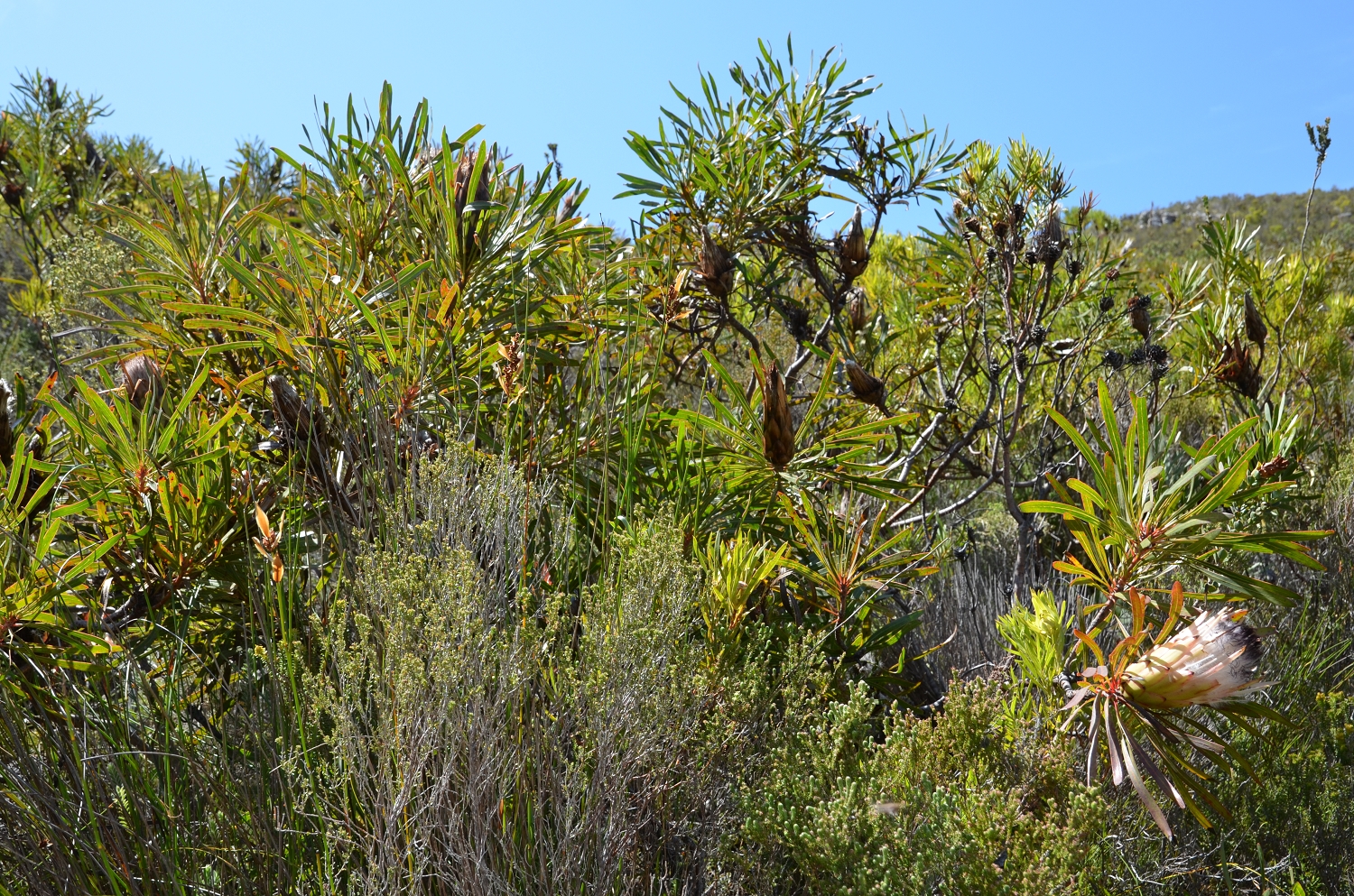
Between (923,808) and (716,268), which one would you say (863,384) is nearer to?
(716,268)

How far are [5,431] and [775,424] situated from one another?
4.63 feet

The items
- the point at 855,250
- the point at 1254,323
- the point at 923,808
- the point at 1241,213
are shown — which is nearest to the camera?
the point at 923,808

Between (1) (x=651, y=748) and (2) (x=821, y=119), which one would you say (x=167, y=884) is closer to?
(1) (x=651, y=748)

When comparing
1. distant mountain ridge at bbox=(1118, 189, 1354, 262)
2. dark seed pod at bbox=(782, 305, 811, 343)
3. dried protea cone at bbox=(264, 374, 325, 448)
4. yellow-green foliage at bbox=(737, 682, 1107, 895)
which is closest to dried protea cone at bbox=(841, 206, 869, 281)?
dark seed pod at bbox=(782, 305, 811, 343)

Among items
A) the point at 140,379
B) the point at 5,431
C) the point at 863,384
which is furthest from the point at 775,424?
the point at 5,431

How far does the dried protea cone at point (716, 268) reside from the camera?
1.99m

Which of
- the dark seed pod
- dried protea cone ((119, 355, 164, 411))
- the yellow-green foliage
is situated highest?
the dark seed pod

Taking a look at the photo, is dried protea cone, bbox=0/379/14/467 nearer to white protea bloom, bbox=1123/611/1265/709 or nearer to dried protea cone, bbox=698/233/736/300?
dried protea cone, bbox=698/233/736/300

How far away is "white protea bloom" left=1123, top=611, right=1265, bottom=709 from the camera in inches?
44.6

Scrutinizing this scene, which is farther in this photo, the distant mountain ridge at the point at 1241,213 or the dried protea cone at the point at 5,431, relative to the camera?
the distant mountain ridge at the point at 1241,213

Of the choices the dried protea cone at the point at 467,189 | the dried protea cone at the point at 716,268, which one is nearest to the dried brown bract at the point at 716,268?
the dried protea cone at the point at 716,268

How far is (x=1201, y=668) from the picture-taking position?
45.1 inches

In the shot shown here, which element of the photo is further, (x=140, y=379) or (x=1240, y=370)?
(x=1240, y=370)

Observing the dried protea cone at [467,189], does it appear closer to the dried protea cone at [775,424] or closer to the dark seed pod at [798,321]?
the dried protea cone at [775,424]
